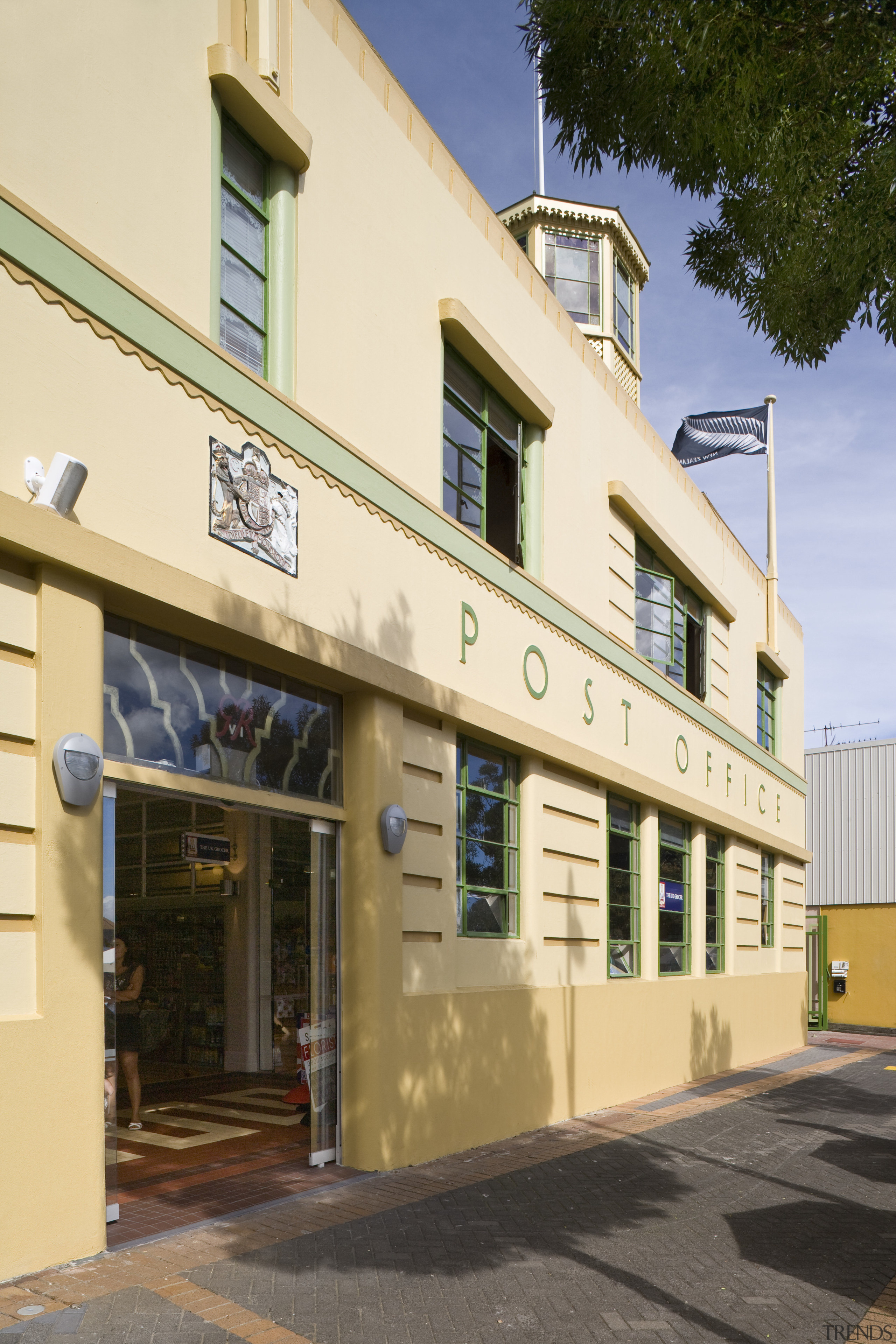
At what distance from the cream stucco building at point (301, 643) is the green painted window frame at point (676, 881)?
122 mm

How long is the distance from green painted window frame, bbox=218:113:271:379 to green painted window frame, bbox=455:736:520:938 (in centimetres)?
365

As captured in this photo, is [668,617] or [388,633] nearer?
[388,633]

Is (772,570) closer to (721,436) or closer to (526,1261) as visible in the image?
(721,436)

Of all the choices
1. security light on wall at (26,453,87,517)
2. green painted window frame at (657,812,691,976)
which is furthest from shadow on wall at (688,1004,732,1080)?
security light on wall at (26,453,87,517)

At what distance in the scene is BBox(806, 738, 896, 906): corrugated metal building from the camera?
2708 cm

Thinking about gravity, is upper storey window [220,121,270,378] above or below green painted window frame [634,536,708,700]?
above

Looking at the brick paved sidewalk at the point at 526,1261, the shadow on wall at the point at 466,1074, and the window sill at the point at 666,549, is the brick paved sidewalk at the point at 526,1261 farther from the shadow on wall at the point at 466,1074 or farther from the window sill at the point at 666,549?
the window sill at the point at 666,549

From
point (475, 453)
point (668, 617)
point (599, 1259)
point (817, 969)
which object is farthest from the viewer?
point (817, 969)

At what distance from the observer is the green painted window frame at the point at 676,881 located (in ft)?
46.8

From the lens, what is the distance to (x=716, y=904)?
16.8 m

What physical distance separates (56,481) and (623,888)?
9176 mm

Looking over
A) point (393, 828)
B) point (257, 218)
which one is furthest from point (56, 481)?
point (393, 828)

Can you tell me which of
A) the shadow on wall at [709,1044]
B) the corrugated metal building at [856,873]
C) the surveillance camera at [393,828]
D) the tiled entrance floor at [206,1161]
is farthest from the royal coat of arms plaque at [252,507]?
the corrugated metal building at [856,873]

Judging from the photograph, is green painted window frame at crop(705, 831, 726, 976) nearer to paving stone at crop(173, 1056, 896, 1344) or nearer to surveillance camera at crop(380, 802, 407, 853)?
paving stone at crop(173, 1056, 896, 1344)
